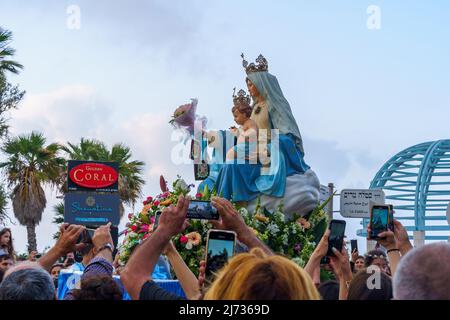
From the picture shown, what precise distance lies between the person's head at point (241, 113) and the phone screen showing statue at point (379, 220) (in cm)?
990

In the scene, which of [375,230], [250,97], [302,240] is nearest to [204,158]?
[250,97]

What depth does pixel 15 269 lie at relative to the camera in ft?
13.1

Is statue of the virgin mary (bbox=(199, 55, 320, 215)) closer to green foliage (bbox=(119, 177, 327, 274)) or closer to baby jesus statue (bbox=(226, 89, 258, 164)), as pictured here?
baby jesus statue (bbox=(226, 89, 258, 164))

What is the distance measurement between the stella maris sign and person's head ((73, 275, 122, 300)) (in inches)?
759

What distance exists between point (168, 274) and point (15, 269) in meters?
5.03

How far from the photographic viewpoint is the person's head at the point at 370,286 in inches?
159

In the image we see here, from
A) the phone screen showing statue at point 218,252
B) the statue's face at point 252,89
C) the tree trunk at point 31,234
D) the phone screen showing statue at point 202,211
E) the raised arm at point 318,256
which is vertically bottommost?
the tree trunk at point 31,234

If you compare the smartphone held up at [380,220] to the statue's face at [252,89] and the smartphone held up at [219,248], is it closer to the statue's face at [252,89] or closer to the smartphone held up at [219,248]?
the smartphone held up at [219,248]

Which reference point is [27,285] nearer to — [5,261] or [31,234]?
[5,261]

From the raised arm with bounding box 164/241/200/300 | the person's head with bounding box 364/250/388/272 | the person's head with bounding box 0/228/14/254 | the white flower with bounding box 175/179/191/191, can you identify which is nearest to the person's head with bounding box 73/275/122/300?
the raised arm with bounding box 164/241/200/300

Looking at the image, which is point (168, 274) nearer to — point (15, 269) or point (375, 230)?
point (375, 230)

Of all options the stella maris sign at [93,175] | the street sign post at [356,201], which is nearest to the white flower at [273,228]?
the street sign post at [356,201]

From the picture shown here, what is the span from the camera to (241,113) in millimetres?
15586

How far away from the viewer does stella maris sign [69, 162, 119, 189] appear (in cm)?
2364
